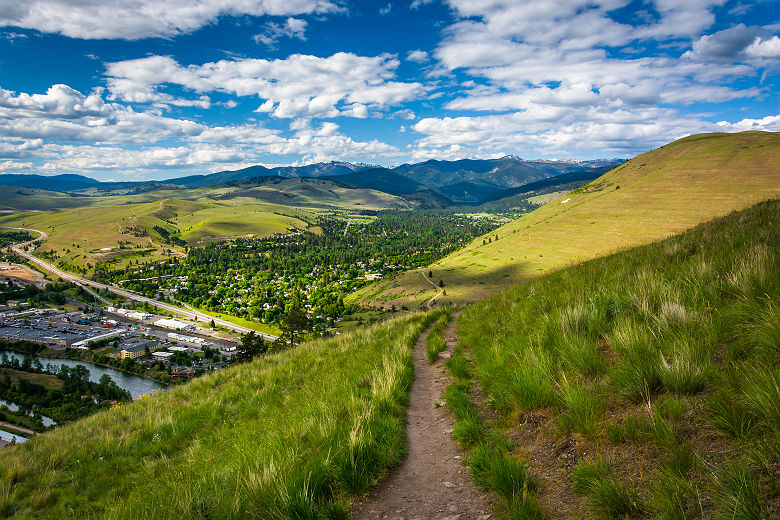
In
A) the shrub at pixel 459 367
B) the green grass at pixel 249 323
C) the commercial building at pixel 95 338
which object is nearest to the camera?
the shrub at pixel 459 367

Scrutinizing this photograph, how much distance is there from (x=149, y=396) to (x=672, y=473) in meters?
15.2

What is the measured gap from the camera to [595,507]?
2678mm

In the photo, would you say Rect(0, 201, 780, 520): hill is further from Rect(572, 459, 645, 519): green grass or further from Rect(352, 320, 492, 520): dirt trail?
Rect(352, 320, 492, 520): dirt trail

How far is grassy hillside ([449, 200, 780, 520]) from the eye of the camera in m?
2.46

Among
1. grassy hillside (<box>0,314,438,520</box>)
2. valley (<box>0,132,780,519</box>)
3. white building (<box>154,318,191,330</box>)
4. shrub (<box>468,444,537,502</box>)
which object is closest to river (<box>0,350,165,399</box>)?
white building (<box>154,318,191,330</box>)

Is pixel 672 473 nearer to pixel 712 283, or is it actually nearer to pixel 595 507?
pixel 595 507

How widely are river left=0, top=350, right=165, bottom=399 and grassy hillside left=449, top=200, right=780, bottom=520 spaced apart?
8084 centimetres

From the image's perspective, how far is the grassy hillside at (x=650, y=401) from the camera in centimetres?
246

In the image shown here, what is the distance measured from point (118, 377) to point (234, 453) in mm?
95955

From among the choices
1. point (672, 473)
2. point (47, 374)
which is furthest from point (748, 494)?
point (47, 374)

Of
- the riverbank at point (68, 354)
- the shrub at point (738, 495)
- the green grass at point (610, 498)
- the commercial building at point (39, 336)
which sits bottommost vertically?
the riverbank at point (68, 354)

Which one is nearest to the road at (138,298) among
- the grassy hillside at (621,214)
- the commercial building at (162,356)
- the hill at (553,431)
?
the commercial building at (162,356)

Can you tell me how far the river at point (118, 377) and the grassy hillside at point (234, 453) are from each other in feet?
240

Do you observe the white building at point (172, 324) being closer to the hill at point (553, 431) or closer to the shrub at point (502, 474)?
the hill at point (553, 431)
